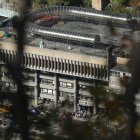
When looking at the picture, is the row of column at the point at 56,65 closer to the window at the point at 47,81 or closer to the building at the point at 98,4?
the window at the point at 47,81

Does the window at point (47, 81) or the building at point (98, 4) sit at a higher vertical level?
the building at point (98, 4)

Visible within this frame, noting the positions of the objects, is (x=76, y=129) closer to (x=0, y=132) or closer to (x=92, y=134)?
(x=92, y=134)

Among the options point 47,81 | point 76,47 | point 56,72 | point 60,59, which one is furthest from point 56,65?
point 76,47

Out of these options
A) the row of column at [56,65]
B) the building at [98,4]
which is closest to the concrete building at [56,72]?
the row of column at [56,65]

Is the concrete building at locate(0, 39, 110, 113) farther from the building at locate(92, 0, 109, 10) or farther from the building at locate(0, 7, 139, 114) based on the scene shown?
the building at locate(92, 0, 109, 10)

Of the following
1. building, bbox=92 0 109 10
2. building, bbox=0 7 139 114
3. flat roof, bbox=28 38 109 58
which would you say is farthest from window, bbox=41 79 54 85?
building, bbox=92 0 109 10

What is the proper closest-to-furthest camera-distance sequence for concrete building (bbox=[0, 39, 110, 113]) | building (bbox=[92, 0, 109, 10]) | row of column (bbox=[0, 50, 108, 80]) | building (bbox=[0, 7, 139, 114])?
building (bbox=[0, 7, 139, 114]), concrete building (bbox=[0, 39, 110, 113]), row of column (bbox=[0, 50, 108, 80]), building (bbox=[92, 0, 109, 10])

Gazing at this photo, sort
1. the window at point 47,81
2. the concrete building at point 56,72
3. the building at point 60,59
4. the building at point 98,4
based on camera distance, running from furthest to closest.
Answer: the building at point 98,4 < the window at point 47,81 < the concrete building at point 56,72 < the building at point 60,59

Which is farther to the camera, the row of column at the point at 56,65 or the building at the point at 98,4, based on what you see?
the building at the point at 98,4

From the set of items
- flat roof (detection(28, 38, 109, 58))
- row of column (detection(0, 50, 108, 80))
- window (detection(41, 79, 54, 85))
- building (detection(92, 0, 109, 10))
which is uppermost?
building (detection(92, 0, 109, 10))

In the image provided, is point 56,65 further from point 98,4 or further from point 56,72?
point 98,4

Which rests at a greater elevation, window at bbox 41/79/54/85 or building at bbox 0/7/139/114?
building at bbox 0/7/139/114

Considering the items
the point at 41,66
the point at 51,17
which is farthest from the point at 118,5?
the point at 41,66
